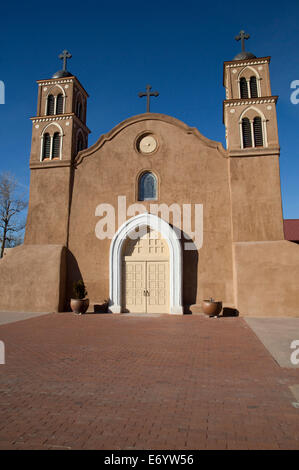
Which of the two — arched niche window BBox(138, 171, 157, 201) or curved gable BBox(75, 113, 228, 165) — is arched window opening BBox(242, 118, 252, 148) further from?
arched niche window BBox(138, 171, 157, 201)

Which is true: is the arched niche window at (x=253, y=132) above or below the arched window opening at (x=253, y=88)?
below

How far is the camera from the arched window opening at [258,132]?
16.1 meters

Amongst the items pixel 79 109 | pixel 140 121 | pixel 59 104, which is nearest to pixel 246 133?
pixel 140 121

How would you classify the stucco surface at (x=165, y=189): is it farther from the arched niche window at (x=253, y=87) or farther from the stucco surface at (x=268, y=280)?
the arched niche window at (x=253, y=87)

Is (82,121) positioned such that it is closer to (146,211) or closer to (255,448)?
(146,211)

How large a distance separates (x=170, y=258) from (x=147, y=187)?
394 cm

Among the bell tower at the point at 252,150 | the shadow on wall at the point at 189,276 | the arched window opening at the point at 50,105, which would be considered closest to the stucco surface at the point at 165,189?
the shadow on wall at the point at 189,276

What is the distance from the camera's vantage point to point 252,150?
15734 mm

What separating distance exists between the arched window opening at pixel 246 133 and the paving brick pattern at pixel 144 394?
33.2 feet

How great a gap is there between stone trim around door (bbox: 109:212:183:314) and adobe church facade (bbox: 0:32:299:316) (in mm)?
47

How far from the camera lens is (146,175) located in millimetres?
16734

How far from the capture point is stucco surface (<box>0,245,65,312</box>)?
1570 centimetres

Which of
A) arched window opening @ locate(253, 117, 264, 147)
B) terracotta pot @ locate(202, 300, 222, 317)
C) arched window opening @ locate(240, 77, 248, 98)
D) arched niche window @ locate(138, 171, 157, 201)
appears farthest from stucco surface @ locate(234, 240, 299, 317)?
arched window opening @ locate(240, 77, 248, 98)

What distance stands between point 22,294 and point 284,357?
41.4 ft
